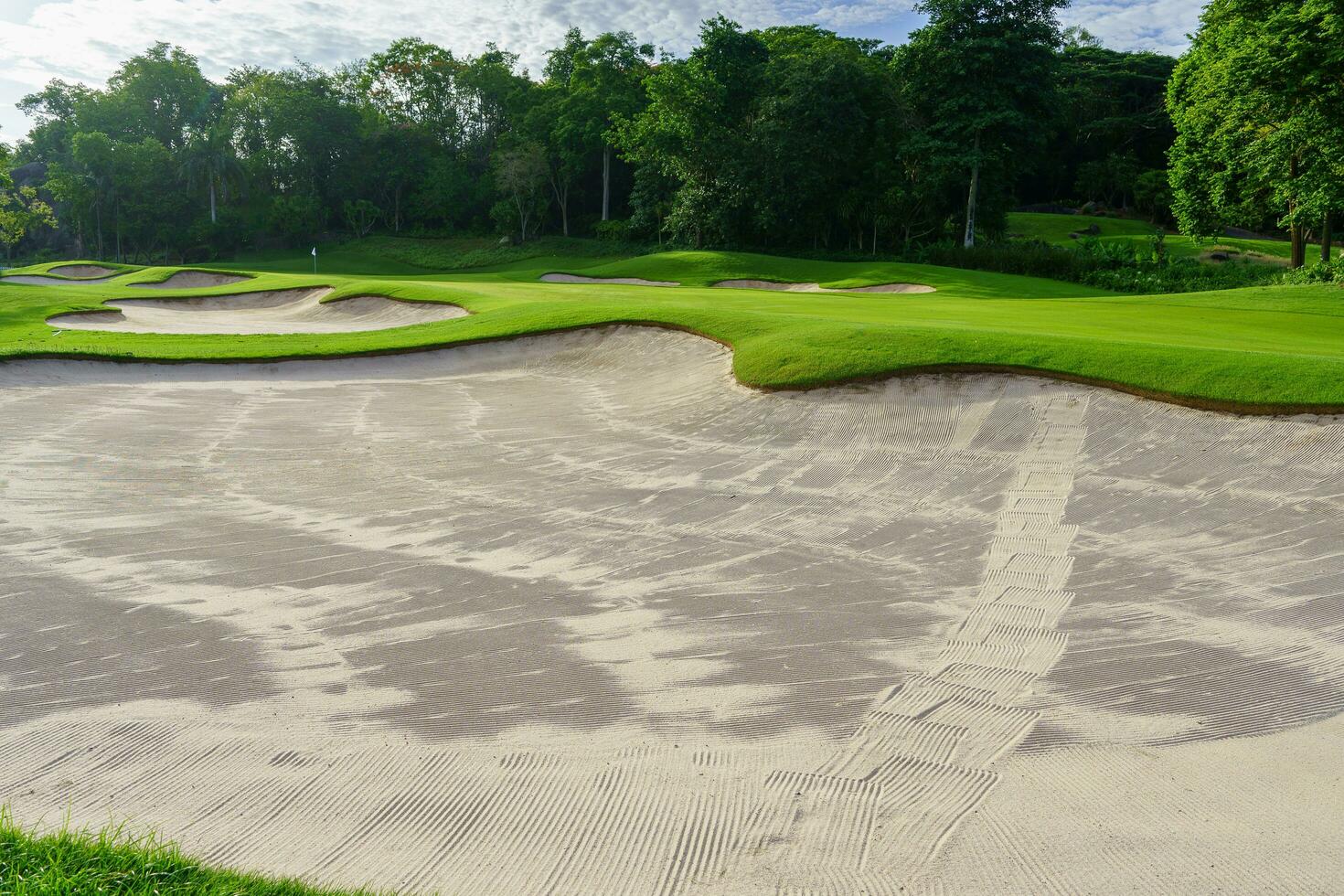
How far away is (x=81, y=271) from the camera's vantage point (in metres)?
47.2

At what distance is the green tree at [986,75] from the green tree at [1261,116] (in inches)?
266

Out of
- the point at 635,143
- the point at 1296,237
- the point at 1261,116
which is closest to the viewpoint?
the point at 1261,116

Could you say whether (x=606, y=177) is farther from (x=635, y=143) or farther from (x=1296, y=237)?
(x=1296, y=237)

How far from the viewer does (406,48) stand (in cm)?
7469

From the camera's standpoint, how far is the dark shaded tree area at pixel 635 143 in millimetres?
46688

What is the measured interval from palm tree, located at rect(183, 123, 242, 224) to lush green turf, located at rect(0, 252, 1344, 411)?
140 ft

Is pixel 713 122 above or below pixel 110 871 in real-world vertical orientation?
above

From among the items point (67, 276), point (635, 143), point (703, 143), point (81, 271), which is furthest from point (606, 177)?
point (67, 276)

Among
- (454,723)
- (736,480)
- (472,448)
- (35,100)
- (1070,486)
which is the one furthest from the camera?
(35,100)

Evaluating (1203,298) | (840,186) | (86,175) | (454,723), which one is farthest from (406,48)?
(454,723)

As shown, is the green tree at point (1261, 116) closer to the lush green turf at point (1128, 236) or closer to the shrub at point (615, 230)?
the lush green turf at point (1128, 236)

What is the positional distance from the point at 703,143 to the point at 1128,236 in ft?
102

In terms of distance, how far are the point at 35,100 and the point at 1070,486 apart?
10987cm

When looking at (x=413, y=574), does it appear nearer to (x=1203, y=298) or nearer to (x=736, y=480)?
(x=736, y=480)
